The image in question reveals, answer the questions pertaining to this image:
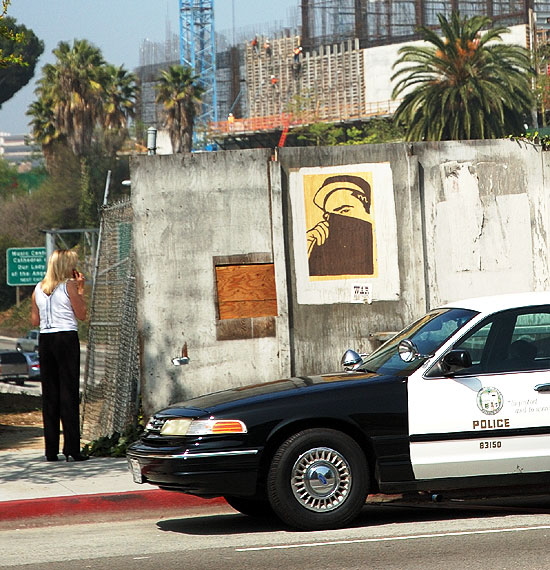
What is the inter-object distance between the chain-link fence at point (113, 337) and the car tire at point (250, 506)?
3.63 meters

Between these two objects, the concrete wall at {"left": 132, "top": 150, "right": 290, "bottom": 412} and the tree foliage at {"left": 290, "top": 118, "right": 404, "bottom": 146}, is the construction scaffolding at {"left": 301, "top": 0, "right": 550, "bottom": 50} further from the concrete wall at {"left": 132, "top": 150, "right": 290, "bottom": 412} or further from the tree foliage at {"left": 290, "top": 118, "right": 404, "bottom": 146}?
the concrete wall at {"left": 132, "top": 150, "right": 290, "bottom": 412}

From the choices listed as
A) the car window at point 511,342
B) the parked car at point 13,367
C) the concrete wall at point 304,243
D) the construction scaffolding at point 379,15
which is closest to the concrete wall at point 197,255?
the concrete wall at point 304,243

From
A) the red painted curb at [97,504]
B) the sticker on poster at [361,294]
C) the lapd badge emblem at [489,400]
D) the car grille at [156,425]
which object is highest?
the sticker on poster at [361,294]

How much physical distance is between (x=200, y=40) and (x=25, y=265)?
225ft

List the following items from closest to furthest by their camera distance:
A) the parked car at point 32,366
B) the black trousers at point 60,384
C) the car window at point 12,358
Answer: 1. the black trousers at point 60,384
2. the car window at point 12,358
3. the parked car at point 32,366

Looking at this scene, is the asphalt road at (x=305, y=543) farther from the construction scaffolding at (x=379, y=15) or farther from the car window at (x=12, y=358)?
the construction scaffolding at (x=379, y=15)

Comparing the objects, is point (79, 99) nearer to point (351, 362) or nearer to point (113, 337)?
point (113, 337)

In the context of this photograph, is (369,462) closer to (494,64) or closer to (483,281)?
(483,281)

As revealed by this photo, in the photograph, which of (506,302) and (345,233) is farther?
(345,233)

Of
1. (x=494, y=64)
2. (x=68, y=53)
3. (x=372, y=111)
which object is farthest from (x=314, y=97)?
(x=494, y=64)

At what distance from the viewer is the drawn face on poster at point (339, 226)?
38.0ft

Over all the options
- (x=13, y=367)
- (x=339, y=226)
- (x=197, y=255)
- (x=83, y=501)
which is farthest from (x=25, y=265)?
(x=83, y=501)

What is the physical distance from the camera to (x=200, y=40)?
101 meters

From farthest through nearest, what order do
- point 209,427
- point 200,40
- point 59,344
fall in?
point 200,40 < point 59,344 < point 209,427
